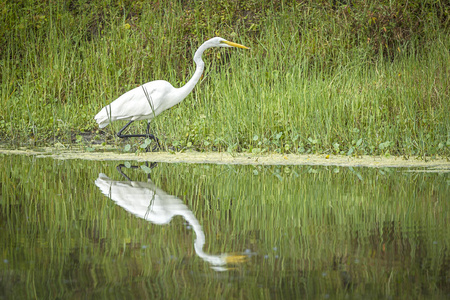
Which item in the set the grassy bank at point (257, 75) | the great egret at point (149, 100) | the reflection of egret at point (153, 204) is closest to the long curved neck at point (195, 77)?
the great egret at point (149, 100)

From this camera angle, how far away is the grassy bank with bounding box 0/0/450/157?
20.0ft

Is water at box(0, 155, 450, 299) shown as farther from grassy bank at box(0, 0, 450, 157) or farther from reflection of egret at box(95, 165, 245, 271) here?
grassy bank at box(0, 0, 450, 157)

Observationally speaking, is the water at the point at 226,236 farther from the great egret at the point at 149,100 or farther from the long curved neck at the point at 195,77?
the long curved neck at the point at 195,77

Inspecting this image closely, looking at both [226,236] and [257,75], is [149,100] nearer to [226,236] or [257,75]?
[257,75]

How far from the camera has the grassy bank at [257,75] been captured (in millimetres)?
6102

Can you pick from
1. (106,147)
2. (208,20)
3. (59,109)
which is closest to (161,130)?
(106,147)

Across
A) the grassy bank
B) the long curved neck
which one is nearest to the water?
the grassy bank

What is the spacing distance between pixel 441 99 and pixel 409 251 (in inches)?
160

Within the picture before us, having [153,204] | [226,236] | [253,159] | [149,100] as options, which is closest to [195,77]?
[149,100]

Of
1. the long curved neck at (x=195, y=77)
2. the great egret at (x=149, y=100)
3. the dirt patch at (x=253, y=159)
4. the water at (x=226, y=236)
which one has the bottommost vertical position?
the water at (x=226, y=236)

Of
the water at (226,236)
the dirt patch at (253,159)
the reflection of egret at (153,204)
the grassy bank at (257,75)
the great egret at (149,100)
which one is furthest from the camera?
the great egret at (149,100)

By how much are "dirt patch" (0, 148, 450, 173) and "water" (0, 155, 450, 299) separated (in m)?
0.54

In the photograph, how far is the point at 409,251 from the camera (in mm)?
2385

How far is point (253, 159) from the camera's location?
18.4ft
